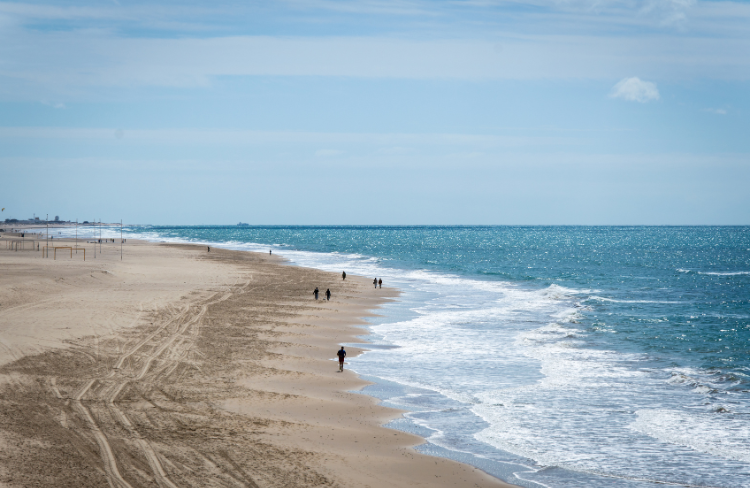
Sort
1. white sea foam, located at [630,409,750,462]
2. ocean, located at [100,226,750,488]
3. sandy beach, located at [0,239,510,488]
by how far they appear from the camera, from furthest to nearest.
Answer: white sea foam, located at [630,409,750,462] < ocean, located at [100,226,750,488] < sandy beach, located at [0,239,510,488]

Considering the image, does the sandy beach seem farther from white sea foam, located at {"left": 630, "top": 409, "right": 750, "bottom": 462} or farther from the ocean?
white sea foam, located at {"left": 630, "top": 409, "right": 750, "bottom": 462}

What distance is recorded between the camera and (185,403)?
707 inches

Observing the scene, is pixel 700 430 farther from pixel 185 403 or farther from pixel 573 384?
pixel 185 403

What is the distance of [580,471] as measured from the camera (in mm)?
14648

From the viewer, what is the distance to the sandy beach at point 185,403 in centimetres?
1334

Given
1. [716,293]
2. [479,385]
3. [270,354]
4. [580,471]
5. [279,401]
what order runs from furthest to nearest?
[716,293], [270,354], [479,385], [279,401], [580,471]

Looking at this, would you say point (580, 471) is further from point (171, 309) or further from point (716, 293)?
point (716, 293)

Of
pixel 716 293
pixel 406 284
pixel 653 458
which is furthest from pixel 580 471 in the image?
pixel 716 293

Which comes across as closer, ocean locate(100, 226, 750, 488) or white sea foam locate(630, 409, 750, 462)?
ocean locate(100, 226, 750, 488)

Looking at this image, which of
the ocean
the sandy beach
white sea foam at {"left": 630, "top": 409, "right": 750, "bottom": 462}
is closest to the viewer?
the sandy beach

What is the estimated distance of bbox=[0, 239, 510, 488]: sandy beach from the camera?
43.8 feet

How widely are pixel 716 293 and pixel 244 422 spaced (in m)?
53.3

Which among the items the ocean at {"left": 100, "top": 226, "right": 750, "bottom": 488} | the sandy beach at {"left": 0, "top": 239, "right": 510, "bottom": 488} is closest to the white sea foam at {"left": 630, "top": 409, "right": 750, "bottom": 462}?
the ocean at {"left": 100, "top": 226, "right": 750, "bottom": 488}

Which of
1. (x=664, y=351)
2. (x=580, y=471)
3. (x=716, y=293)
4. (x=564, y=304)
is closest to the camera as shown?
(x=580, y=471)
